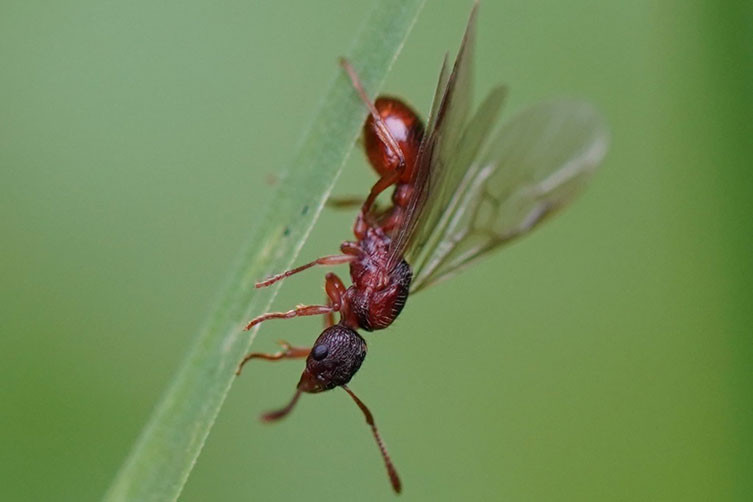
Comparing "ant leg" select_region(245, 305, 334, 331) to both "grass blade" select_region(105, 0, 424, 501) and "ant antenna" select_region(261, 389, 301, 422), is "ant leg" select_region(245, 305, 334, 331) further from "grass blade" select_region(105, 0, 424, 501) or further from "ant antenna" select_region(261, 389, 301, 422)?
"grass blade" select_region(105, 0, 424, 501)

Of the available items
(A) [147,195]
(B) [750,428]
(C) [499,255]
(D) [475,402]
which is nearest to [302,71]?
(A) [147,195]

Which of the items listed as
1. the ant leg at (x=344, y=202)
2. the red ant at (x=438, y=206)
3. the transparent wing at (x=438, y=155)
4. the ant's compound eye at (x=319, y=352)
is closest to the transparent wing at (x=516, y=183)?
the red ant at (x=438, y=206)

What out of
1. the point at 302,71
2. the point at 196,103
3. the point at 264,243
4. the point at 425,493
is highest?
the point at 264,243

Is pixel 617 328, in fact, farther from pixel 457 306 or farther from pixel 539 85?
pixel 539 85

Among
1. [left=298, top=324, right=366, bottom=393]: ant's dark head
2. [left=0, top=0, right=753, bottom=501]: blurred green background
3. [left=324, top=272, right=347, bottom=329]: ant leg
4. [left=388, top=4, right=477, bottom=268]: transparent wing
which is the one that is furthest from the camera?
[left=0, top=0, right=753, bottom=501]: blurred green background

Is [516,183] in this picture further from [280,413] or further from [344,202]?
[280,413]

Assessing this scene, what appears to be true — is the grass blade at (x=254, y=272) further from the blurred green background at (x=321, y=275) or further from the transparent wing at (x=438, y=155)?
the blurred green background at (x=321, y=275)

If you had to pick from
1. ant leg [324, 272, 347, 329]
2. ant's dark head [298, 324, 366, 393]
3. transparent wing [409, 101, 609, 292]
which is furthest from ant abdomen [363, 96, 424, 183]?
ant's dark head [298, 324, 366, 393]
